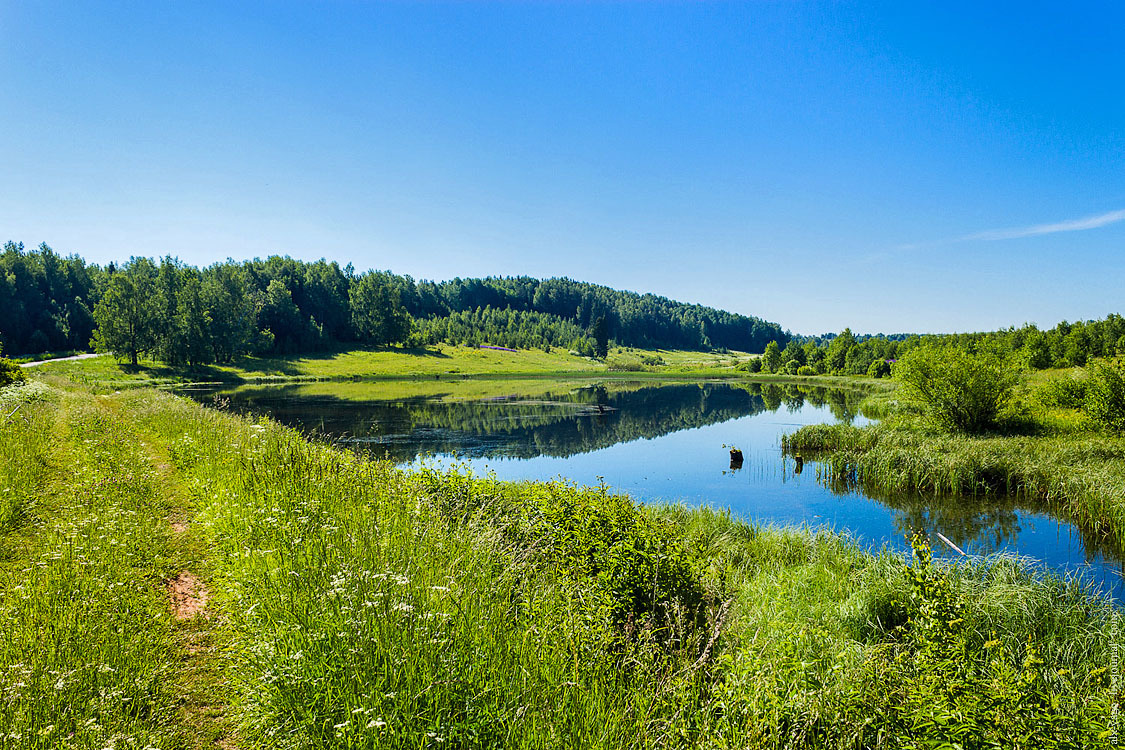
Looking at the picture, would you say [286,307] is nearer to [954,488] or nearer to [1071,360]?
[954,488]

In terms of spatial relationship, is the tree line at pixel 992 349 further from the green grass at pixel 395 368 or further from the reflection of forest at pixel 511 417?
the reflection of forest at pixel 511 417

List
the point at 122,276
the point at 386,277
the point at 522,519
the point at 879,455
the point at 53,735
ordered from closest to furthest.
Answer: the point at 53,735
the point at 522,519
the point at 879,455
the point at 122,276
the point at 386,277

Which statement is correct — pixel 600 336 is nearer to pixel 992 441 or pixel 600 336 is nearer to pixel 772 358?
pixel 772 358

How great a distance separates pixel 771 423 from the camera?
137 ft

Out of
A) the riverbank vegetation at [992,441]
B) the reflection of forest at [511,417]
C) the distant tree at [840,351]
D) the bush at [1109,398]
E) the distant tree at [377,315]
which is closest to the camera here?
the riverbank vegetation at [992,441]

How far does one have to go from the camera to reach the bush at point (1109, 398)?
2441cm

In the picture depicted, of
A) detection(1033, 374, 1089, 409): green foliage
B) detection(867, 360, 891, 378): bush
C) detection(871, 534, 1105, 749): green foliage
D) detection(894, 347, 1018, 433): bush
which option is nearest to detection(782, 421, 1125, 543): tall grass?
detection(894, 347, 1018, 433): bush

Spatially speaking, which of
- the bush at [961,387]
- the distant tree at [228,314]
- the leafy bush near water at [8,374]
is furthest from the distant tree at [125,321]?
the bush at [961,387]

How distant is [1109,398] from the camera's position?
24.7m

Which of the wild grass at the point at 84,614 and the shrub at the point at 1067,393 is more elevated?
the shrub at the point at 1067,393

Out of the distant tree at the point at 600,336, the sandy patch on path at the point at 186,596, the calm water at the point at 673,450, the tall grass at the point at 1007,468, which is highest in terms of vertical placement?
the distant tree at the point at 600,336

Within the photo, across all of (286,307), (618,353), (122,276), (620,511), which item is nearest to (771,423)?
(620,511)

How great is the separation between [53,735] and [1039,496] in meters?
25.2

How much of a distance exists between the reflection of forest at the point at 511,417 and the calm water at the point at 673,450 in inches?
4.7
